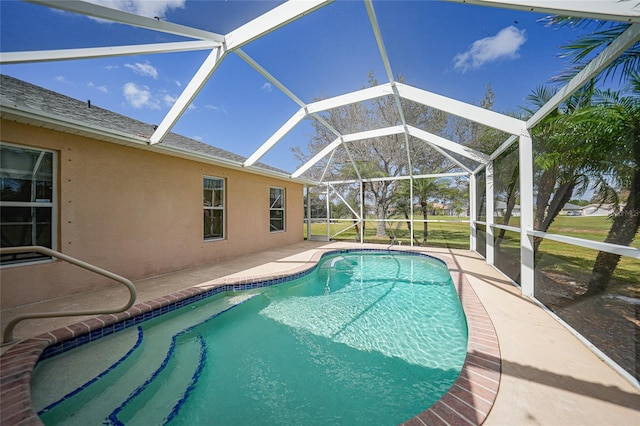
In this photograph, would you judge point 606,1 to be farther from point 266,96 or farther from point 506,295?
point 266,96

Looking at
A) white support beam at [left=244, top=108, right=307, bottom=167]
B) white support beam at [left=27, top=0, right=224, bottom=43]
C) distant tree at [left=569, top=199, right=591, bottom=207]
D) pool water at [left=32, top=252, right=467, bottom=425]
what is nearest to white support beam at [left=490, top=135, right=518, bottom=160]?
distant tree at [left=569, top=199, right=591, bottom=207]

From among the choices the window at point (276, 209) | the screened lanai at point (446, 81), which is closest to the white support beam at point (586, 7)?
the screened lanai at point (446, 81)

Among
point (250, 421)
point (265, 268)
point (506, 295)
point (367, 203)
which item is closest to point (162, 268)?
point (265, 268)

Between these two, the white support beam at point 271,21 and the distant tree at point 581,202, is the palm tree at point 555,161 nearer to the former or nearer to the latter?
the distant tree at point 581,202

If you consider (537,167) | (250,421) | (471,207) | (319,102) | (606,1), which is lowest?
(250,421)

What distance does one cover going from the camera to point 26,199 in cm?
445

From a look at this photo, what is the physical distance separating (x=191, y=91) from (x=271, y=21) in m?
2.16

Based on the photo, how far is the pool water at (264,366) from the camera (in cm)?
257

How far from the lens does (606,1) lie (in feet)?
8.00

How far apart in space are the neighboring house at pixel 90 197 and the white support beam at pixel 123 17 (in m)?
2.25

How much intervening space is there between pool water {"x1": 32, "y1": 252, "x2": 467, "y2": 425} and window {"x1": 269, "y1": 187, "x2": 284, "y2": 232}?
6.12 m

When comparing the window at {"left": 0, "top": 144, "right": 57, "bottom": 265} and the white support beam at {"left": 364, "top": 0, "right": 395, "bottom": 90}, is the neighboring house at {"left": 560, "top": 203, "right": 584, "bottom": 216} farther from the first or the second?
the window at {"left": 0, "top": 144, "right": 57, "bottom": 265}

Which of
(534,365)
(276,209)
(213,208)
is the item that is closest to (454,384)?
(534,365)

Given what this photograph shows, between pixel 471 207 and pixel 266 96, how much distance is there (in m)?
9.20
